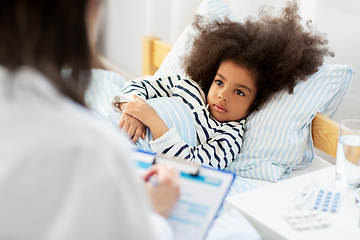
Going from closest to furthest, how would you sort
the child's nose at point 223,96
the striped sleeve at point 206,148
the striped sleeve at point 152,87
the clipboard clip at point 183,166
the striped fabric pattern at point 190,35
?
the clipboard clip at point 183,166 < the striped sleeve at point 206,148 < the child's nose at point 223,96 < the striped sleeve at point 152,87 < the striped fabric pattern at point 190,35

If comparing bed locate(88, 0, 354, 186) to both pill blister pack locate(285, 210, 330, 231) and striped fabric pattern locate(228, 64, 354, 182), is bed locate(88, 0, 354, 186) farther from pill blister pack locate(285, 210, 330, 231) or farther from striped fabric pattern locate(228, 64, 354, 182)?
pill blister pack locate(285, 210, 330, 231)

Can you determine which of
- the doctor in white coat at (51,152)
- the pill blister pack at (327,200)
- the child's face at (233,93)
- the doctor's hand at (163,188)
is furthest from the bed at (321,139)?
the doctor in white coat at (51,152)

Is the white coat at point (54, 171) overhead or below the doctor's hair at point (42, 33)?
below

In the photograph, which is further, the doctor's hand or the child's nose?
the child's nose

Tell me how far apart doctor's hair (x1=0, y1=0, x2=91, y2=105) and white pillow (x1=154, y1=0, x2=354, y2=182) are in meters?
0.81

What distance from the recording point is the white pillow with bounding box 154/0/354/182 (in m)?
1.10

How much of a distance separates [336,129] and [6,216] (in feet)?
3.12

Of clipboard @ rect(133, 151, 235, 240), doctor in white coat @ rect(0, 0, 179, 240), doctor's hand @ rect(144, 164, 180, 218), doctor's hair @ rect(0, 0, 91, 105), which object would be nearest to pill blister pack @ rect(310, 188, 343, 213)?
clipboard @ rect(133, 151, 235, 240)

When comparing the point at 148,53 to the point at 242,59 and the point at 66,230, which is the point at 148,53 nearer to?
the point at 242,59

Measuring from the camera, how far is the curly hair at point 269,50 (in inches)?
44.3

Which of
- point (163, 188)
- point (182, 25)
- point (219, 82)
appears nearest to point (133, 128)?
point (219, 82)

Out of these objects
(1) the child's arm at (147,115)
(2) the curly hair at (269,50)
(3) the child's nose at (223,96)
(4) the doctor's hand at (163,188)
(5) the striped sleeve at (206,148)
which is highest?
(2) the curly hair at (269,50)

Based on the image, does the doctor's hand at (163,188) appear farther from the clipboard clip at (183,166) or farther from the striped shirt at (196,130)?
the striped shirt at (196,130)

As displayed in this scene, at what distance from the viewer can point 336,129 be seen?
42.3 inches
